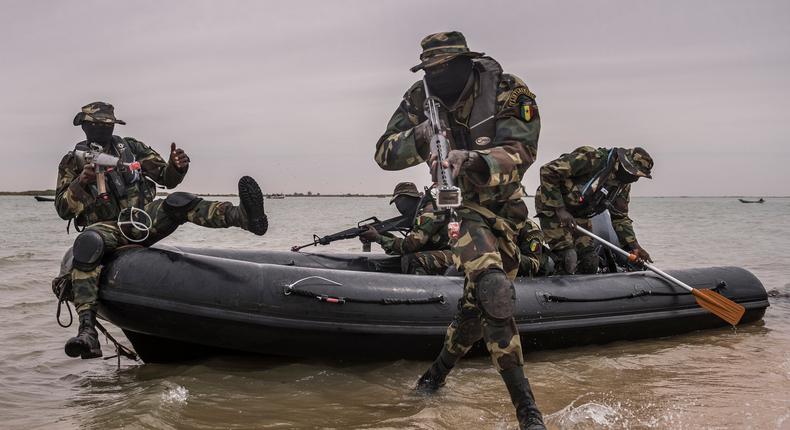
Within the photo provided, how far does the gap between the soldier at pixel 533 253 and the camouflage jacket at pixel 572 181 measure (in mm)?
387

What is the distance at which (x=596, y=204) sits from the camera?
561 cm

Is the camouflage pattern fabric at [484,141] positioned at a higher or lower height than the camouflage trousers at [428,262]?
higher

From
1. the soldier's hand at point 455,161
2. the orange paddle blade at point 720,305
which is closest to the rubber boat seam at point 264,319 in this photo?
the soldier's hand at point 455,161

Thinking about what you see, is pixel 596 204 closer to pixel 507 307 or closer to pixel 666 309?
pixel 666 309

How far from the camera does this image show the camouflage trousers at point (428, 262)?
5406mm

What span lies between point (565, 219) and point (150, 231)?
307 centimetres

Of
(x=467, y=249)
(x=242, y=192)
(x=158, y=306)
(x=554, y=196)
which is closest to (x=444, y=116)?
(x=467, y=249)

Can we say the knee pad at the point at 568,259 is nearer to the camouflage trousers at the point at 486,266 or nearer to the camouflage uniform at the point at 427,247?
the camouflage uniform at the point at 427,247

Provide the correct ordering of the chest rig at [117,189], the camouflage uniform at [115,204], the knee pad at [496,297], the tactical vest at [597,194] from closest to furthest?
the knee pad at [496,297] → the camouflage uniform at [115,204] → the chest rig at [117,189] → the tactical vest at [597,194]

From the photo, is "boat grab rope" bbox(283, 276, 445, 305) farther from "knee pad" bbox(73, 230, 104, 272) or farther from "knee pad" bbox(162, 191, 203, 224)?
"knee pad" bbox(73, 230, 104, 272)

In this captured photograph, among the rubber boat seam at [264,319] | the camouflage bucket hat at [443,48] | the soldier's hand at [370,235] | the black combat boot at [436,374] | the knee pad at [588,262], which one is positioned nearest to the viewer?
the camouflage bucket hat at [443,48]

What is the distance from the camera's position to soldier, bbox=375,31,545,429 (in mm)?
2902

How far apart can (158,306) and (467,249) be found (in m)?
1.89

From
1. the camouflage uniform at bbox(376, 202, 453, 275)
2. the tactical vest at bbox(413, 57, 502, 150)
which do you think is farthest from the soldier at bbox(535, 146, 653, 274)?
the tactical vest at bbox(413, 57, 502, 150)
